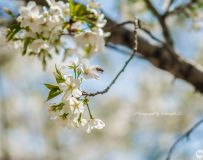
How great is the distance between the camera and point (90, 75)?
163 centimetres

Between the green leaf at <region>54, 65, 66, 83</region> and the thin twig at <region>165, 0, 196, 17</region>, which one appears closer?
the green leaf at <region>54, 65, 66, 83</region>

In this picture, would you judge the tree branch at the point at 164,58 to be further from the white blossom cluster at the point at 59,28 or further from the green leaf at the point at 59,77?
the green leaf at the point at 59,77

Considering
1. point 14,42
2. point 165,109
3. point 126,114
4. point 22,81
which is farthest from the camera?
point 126,114

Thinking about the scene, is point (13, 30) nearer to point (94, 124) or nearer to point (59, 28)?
point (59, 28)

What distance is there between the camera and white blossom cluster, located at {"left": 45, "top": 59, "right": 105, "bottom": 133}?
160cm

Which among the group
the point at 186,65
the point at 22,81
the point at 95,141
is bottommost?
the point at 95,141

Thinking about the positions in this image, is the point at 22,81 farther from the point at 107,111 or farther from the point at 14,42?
the point at 14,42

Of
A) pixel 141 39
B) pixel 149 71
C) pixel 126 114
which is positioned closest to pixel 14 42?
pixel 141 39

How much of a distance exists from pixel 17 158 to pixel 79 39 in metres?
5.45

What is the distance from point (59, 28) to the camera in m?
1.91

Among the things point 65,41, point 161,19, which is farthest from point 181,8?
point 65,41

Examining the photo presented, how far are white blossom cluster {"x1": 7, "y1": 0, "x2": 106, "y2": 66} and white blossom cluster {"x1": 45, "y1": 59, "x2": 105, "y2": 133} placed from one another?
23cm

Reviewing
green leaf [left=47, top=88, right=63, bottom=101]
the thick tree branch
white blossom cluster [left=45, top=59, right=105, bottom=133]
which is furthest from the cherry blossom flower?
the thick tree branch

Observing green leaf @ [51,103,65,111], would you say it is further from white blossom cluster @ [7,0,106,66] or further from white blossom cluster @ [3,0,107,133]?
white blossom cluster @ [7,0,106,66]
